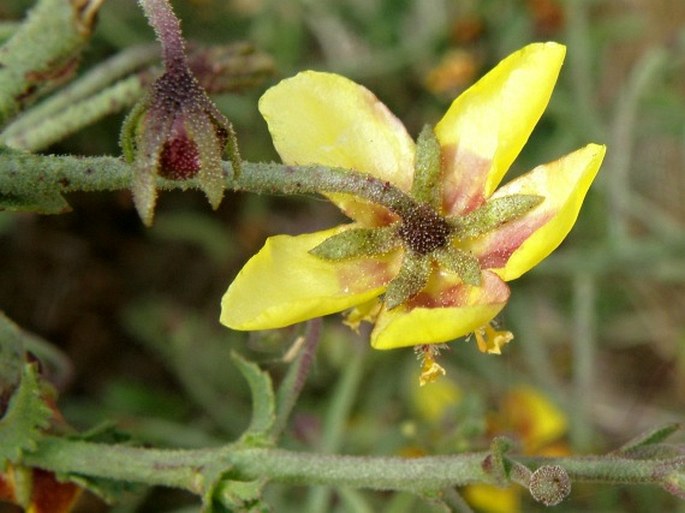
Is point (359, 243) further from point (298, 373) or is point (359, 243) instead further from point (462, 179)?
point (298, 373)

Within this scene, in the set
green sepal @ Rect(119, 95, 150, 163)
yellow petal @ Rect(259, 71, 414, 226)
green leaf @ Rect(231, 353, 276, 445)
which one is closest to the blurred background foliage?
green leaf @ Rect(231, 353, 276, 445)

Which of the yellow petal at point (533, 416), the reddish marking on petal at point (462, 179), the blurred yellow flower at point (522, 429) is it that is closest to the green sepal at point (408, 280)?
the reddish marking on petal at point (462, 179)

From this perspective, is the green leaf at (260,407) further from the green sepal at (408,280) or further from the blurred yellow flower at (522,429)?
the blurred yellow flower at (522,429)

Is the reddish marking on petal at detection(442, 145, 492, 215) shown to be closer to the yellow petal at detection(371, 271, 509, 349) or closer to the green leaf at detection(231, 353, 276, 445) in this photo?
the yellow petal at detection(371, 271, 509, 349)

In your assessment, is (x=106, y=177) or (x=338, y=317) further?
(x=338, y=317)

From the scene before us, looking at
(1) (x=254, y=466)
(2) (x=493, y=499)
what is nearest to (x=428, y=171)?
(1) (x=254, y=466)

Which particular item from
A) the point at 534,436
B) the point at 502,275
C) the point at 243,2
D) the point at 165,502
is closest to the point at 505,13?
the point at 243,2

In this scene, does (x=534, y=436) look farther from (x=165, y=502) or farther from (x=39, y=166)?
(x=39, y=166)

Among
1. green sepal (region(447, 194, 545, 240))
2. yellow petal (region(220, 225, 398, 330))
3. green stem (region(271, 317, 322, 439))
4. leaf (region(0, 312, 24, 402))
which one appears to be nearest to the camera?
yellow petal (region(220, 225, 398, 330))
